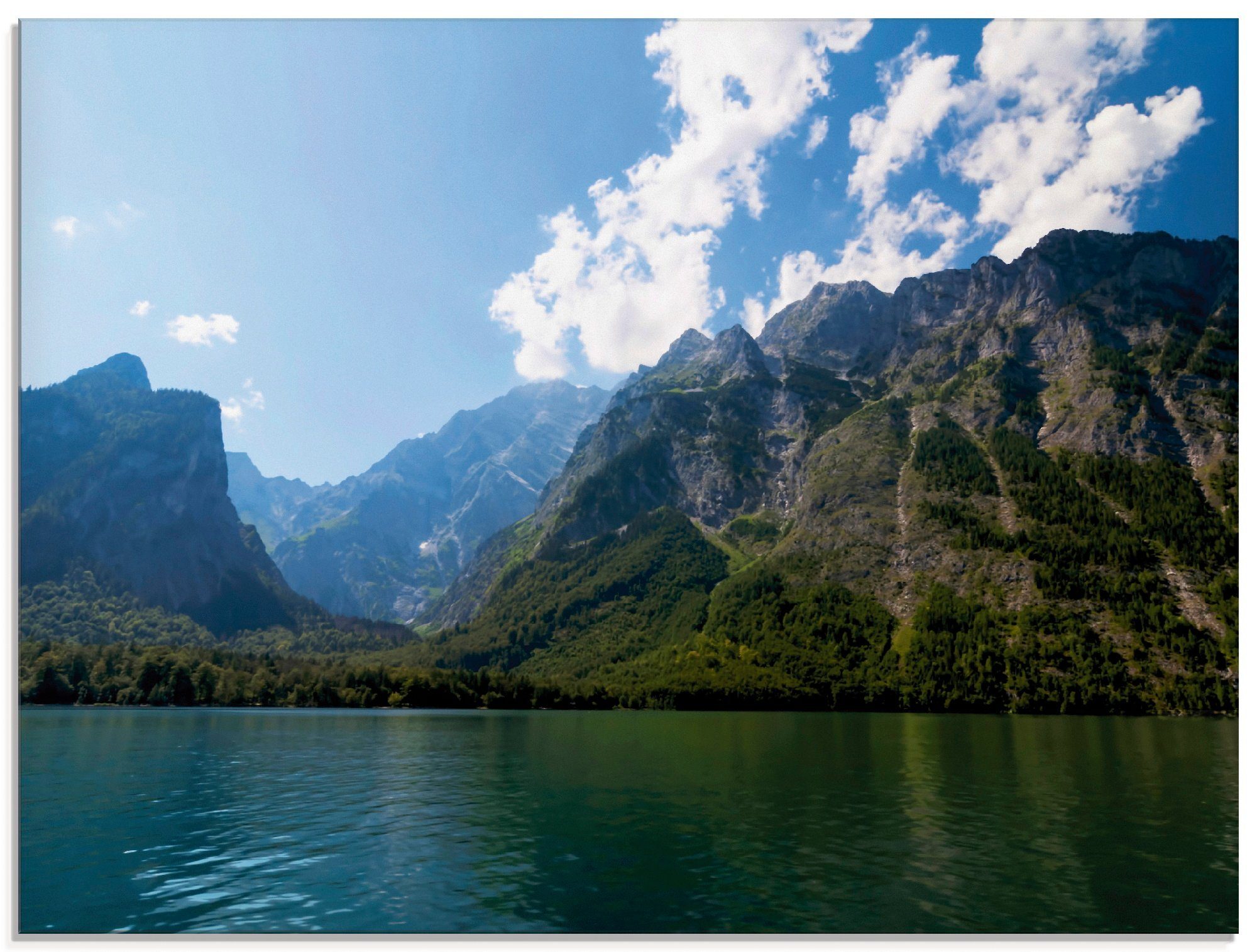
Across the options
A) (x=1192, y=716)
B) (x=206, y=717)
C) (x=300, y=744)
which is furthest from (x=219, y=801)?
(x=1192, y=716)

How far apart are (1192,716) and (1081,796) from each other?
190 m

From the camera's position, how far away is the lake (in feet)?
94.0

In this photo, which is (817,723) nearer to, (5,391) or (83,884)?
(83,884)

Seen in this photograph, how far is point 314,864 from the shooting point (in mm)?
35750

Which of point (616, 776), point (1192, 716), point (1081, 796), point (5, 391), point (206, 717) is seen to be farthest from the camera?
point (1192, 716)

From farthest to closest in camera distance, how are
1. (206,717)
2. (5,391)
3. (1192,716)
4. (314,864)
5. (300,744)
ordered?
(1192,716), (206,717), (300,744), (314,864), (5,391)

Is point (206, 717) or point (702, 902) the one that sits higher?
point (702, 902)

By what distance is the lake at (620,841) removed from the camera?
28.6 m

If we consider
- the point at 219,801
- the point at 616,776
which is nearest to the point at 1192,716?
the point at 616,776

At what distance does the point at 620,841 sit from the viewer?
4125 centimetres
